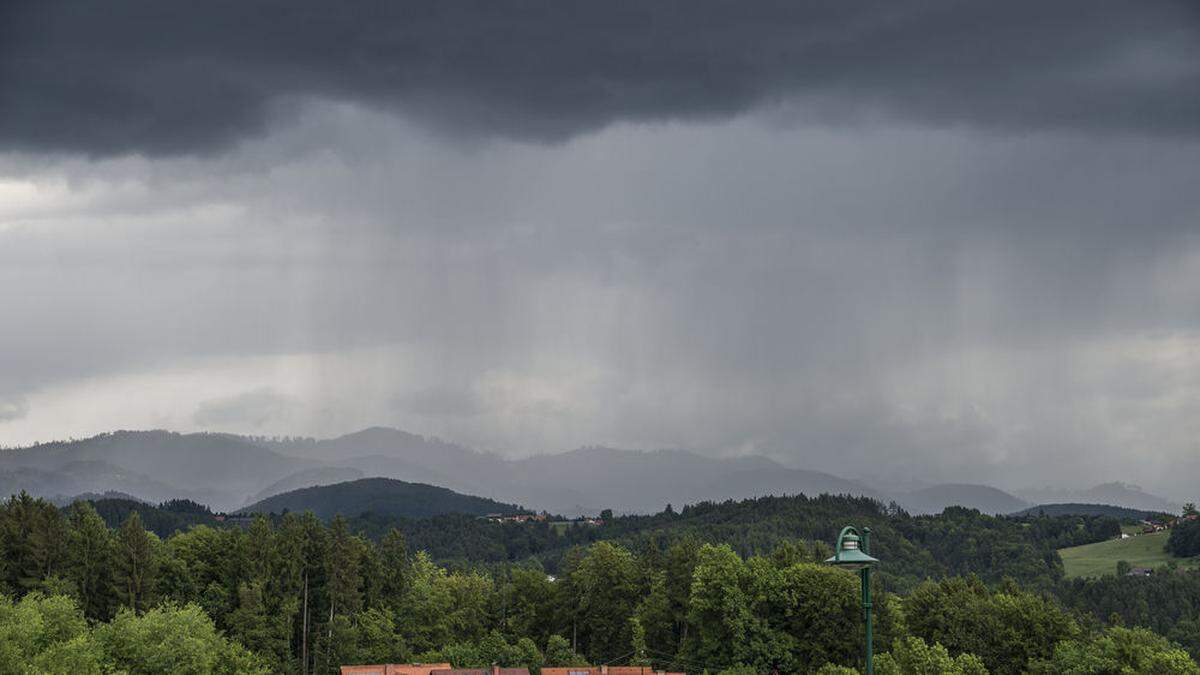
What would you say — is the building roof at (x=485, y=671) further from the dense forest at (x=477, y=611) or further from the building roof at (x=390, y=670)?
the dense forest at (x=477, y=611)

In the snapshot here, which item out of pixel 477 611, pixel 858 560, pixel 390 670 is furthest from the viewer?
pixel 477 611

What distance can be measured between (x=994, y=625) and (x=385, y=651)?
5977 cm

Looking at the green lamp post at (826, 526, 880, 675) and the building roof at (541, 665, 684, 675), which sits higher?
the green lamp post at (826, 526, 880, 675)

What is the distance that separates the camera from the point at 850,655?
373 feet

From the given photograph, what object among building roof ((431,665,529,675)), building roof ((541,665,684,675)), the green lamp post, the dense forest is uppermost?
the green lamp post

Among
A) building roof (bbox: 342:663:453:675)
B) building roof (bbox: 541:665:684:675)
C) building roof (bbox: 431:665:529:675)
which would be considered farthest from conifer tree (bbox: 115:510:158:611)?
building roof (bbox: 541:665:684:675)

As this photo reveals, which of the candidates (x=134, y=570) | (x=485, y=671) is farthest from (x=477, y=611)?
(x=134, y=570)

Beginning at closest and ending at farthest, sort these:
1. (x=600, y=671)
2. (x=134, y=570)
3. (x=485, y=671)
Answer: (x=485, y=671), (x=600, y=671), (x=134, y=570)

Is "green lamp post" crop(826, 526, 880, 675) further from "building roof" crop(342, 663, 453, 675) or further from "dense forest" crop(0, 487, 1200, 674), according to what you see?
"building roof" crop(342, 663, 453, 675)

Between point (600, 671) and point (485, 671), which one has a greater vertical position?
point (485, 671)

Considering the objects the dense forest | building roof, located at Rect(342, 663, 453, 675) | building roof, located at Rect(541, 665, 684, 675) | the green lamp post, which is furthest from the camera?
building roof, located at Rect(541, 665, 684, 675)

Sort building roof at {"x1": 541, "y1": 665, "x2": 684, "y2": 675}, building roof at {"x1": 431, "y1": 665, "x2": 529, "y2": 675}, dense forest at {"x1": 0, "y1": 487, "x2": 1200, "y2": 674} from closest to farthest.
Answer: dense forest at {"x1": 0, "y1": 487, "x2": 1200, "y2": 674} < building roof at {"x1": 431, "y1": 665, "x2": 529, "y2": 675} < building roof at {"x1": 541, "y1": 665, "x2": 684, "y2": 675}

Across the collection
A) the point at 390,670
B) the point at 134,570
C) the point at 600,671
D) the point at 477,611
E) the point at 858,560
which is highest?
the point at 858,560

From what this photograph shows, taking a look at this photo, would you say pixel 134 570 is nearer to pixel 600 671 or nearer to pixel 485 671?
pixel 485 671
